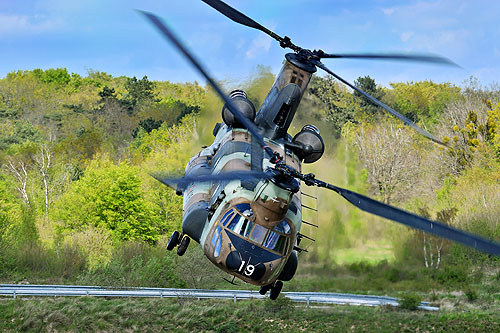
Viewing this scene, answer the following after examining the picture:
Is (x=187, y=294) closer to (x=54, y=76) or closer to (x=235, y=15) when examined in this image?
(x=235, y=15)

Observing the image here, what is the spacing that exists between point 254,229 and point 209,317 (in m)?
20.2

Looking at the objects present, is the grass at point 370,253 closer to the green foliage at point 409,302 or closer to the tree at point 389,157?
the green foliage at point 409,302

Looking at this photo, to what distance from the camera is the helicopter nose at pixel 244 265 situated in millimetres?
21828

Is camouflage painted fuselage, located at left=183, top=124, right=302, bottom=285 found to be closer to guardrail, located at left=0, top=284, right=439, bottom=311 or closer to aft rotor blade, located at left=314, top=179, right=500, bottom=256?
aft rotor blade, located at left=314, top=179, right=500, bottom=256

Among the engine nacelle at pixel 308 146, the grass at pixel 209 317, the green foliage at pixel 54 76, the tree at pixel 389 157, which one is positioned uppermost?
the green foliage at pixel 54 76

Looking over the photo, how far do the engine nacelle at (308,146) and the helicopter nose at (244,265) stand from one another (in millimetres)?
6060

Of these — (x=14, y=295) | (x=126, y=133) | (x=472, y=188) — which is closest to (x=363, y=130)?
(x=472, y=188)

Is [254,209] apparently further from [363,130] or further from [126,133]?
[126,133]

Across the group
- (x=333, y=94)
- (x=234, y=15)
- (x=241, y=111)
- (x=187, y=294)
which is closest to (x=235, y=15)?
(x=234, y=15)

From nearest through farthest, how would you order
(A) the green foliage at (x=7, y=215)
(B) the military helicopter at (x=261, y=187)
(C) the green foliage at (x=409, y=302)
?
(B) the military helicopter at (x=261, y=187)
(C) the green foliage at (x=409, y=302)
(A) the green foliage at (x=7, y=215)

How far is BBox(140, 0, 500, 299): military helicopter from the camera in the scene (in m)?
19.8

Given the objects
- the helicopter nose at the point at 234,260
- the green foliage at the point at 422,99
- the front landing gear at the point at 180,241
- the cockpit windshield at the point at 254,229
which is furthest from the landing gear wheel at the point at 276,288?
the green foliage at the point at 422,99

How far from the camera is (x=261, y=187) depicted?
71.5 ft

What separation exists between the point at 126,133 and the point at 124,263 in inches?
2146
